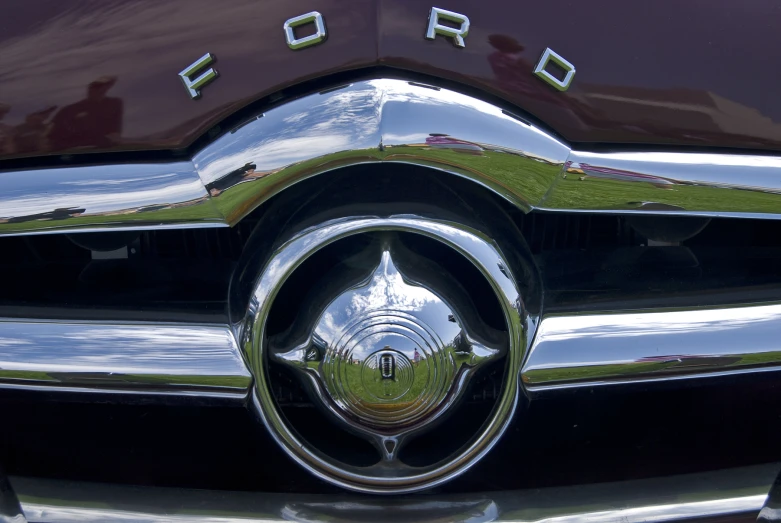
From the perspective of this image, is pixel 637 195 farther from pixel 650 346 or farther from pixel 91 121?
pixel 91 121

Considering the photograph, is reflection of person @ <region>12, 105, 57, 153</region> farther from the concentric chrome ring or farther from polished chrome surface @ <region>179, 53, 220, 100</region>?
the concentric chrome ring

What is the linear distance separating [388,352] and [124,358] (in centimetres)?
38

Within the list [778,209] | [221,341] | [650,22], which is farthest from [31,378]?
[778,209]

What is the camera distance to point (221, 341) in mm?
1068

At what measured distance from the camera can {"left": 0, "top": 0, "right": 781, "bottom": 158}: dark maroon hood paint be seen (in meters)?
0.96

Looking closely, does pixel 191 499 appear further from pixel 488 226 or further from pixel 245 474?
pixel 488 226

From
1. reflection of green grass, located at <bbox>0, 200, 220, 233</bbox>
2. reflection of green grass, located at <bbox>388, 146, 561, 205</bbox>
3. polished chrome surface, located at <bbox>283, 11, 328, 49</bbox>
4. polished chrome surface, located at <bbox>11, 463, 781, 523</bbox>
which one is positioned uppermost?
polished chrome surface, located at <bbox>283, 11, 328, 49</bbox>

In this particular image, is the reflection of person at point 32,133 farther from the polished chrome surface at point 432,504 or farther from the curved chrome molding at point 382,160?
the polished chrome surface at point 432,504

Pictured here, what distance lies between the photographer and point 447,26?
960 mm

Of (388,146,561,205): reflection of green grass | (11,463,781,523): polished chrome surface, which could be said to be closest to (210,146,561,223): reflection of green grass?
(388,146,561,205): reflection of green grass

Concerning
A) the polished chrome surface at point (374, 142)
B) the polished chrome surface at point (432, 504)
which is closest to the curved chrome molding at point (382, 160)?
the polished chrome surface at point (374, 142)

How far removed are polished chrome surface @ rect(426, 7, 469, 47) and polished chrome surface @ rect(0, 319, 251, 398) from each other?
0.50 meters

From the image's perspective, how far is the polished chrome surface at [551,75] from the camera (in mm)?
974

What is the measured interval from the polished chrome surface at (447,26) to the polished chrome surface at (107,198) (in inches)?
14.4
